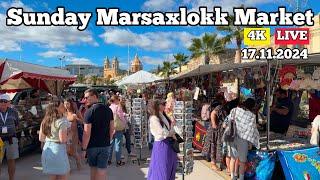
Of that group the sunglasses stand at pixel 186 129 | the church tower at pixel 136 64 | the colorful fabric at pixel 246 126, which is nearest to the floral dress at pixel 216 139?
the sunglasses stand at pixel 186 129

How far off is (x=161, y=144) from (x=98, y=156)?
1.00 meters

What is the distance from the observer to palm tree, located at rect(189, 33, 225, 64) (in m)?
41.8

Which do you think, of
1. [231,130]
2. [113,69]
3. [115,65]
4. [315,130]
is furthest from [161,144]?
[113,69]

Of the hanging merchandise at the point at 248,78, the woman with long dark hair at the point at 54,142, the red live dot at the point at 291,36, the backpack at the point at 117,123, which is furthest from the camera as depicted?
the red live dot at the point at 291,36

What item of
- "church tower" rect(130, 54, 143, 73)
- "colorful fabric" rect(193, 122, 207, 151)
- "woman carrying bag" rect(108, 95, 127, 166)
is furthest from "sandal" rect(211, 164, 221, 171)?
"church tower" rect(130, 54, 143, 73)

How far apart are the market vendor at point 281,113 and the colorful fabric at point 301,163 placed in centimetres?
220

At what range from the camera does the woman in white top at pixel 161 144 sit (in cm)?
664

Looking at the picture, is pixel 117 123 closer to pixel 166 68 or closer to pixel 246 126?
pixel 246 126

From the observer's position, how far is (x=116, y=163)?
10.4 m

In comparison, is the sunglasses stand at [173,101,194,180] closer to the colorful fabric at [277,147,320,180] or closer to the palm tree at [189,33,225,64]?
the colorful fabric at [277,147,320,180]

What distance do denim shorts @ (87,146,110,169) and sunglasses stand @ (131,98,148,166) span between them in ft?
11.8

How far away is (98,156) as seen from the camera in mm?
6742

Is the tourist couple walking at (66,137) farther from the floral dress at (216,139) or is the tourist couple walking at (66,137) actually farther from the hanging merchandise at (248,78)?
the hanging merchandise at (248,78)

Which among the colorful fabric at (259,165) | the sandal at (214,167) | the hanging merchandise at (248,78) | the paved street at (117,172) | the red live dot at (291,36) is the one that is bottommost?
the paved street at (117,172)
